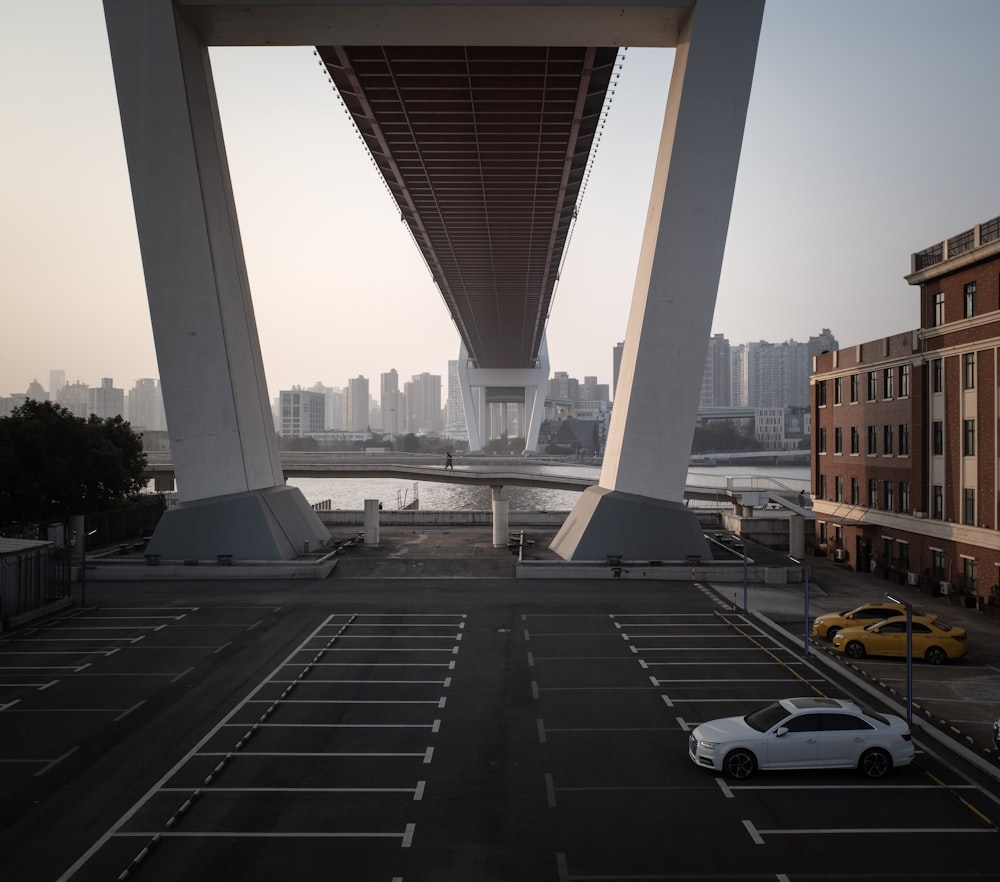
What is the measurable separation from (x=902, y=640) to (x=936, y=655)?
728 mm

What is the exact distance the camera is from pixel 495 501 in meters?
35.6

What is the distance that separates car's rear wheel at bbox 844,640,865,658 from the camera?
1927 cm

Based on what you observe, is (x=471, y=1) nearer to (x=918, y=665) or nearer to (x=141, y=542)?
(x=918, y=665)

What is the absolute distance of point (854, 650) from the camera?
19.3m

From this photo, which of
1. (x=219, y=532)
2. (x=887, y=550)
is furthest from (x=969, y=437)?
(x=219, y=532)

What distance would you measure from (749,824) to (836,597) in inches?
732

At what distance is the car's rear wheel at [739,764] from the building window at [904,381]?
21.8 meters

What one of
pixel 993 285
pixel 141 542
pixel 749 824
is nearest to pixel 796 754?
pixel 749 824

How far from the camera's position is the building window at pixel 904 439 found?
29.1m

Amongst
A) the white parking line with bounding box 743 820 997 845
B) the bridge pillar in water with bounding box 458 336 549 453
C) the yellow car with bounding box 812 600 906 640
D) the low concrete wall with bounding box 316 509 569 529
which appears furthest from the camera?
the bridge pillar in water with bounding box 458 336 549 453

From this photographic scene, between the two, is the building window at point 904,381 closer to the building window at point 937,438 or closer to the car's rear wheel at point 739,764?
the building window at point 937,438

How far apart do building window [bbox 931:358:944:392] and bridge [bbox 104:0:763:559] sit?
24.5 ft

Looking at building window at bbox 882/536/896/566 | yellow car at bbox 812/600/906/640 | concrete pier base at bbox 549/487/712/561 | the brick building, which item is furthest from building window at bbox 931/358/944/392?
yellow car at bbox 812/600/906/640

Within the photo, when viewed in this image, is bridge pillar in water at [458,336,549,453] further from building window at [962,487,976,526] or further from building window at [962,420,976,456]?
building window at [962,487,976,526]
